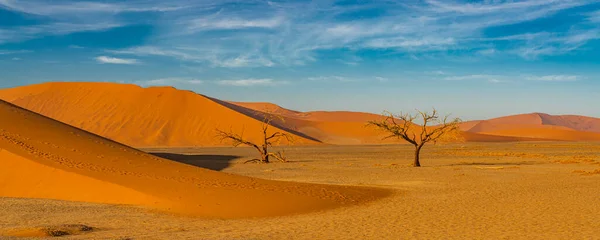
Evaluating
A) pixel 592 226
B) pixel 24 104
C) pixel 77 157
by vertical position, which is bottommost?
pixel 592 226

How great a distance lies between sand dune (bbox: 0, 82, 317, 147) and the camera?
93.5 metres

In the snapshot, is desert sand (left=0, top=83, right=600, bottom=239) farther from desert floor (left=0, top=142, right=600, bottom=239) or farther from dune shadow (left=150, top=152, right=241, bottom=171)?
dune shadow (left=150, top=152, right=241, bottom=171)

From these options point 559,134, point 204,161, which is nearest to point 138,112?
point 204,161

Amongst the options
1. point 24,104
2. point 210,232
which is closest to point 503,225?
point 210,232

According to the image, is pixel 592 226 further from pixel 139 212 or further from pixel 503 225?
pixel 139 212

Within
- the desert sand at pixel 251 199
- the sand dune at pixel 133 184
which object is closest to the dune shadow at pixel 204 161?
the desert sand at pixel 251 199

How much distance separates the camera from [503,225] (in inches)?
561

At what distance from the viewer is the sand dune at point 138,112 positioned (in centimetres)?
9350

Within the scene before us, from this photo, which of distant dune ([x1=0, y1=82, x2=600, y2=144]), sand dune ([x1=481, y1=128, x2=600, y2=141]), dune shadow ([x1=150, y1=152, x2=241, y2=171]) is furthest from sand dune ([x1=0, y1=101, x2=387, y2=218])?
sand dune ([x1=481, y1=128, x2=600, y2=141])

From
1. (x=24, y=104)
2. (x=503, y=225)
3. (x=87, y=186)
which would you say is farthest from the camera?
(x=24, y=104)

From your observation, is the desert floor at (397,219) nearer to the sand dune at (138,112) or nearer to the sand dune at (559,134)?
the sand dune at (138,112)

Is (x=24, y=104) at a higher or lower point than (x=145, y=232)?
higher

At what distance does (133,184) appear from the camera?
1981cm

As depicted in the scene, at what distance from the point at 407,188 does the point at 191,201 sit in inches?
357
